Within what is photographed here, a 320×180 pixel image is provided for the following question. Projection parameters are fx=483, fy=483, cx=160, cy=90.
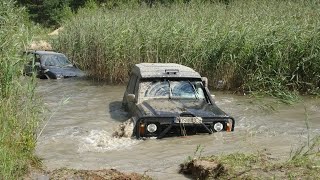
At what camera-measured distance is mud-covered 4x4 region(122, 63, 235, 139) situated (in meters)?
8.29

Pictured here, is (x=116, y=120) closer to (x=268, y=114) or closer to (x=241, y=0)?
(x=268, y=114)

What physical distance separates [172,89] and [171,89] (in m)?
0.02

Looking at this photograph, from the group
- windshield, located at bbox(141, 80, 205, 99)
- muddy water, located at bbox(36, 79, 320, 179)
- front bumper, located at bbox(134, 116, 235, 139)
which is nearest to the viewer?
muddy water, located at bbox(36, 79, 320, 179)

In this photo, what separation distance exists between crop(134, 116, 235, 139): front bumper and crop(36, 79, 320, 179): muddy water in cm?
12

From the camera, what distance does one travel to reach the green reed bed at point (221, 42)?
13.3 meters

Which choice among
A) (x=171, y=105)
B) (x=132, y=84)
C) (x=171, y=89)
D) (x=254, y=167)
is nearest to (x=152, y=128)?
(x=171, y=105)

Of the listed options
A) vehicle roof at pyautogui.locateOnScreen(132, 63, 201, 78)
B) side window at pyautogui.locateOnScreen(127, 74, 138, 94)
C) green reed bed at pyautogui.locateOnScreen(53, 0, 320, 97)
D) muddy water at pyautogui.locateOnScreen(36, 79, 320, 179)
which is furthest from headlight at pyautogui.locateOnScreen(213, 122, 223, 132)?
green reed bed at pyautogui.locateOnScreen(53, 0, 320, 97)

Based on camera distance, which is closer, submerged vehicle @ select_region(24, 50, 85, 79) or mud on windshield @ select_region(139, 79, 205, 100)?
mud on windshield @ select_region(139, 79, 205, 100)

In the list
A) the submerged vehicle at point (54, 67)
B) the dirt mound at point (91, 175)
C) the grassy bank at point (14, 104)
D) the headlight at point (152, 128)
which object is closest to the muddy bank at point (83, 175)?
the dirt mound at point (91, 175)

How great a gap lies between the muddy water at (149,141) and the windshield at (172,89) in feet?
3.46

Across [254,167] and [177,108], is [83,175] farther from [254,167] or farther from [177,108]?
[177,108]

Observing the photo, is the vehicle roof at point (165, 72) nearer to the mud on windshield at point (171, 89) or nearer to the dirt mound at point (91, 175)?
the mud on windshield at point (171, 89)

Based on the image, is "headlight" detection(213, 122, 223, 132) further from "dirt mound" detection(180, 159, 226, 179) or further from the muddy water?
"dirt mound" detection(180, 159, 226, 179)

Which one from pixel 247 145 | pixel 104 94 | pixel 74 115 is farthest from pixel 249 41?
pixel 247 145
